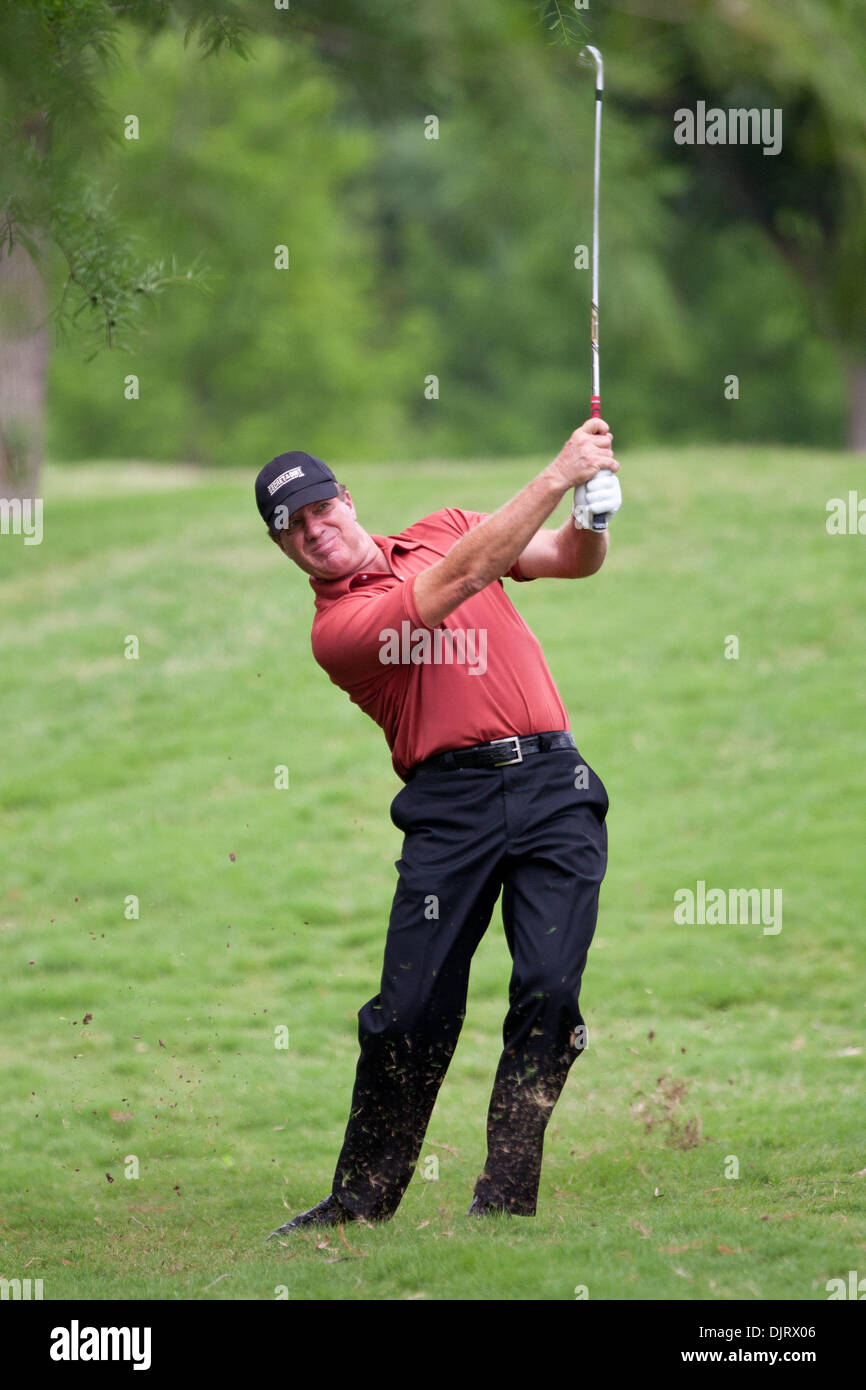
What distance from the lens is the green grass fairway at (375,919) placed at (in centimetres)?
520

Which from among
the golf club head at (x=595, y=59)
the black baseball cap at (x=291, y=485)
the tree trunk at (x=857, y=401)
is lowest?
the black baseball cap at (x=291, y=485)

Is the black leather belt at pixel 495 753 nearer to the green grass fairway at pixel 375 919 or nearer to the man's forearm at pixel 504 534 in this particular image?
the man's forearm at pixel 504 534

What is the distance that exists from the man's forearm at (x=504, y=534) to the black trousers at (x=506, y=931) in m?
0.67

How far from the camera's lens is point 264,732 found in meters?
12.2

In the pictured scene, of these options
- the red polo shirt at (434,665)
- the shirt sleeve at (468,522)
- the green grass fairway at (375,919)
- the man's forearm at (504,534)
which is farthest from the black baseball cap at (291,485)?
the green grass fairway at (375,919)

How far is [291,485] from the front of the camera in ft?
16.4

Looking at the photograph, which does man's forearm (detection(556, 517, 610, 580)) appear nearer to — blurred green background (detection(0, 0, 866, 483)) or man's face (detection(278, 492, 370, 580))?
man's face (detection(278, 492, 370, 580))

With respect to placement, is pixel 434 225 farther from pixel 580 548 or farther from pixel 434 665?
pixel 434 665

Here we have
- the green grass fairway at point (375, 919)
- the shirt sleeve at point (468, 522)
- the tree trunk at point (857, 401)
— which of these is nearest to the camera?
the green grass fairway at point (375, 919)

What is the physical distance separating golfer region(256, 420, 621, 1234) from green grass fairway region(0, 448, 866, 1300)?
0.41 m
